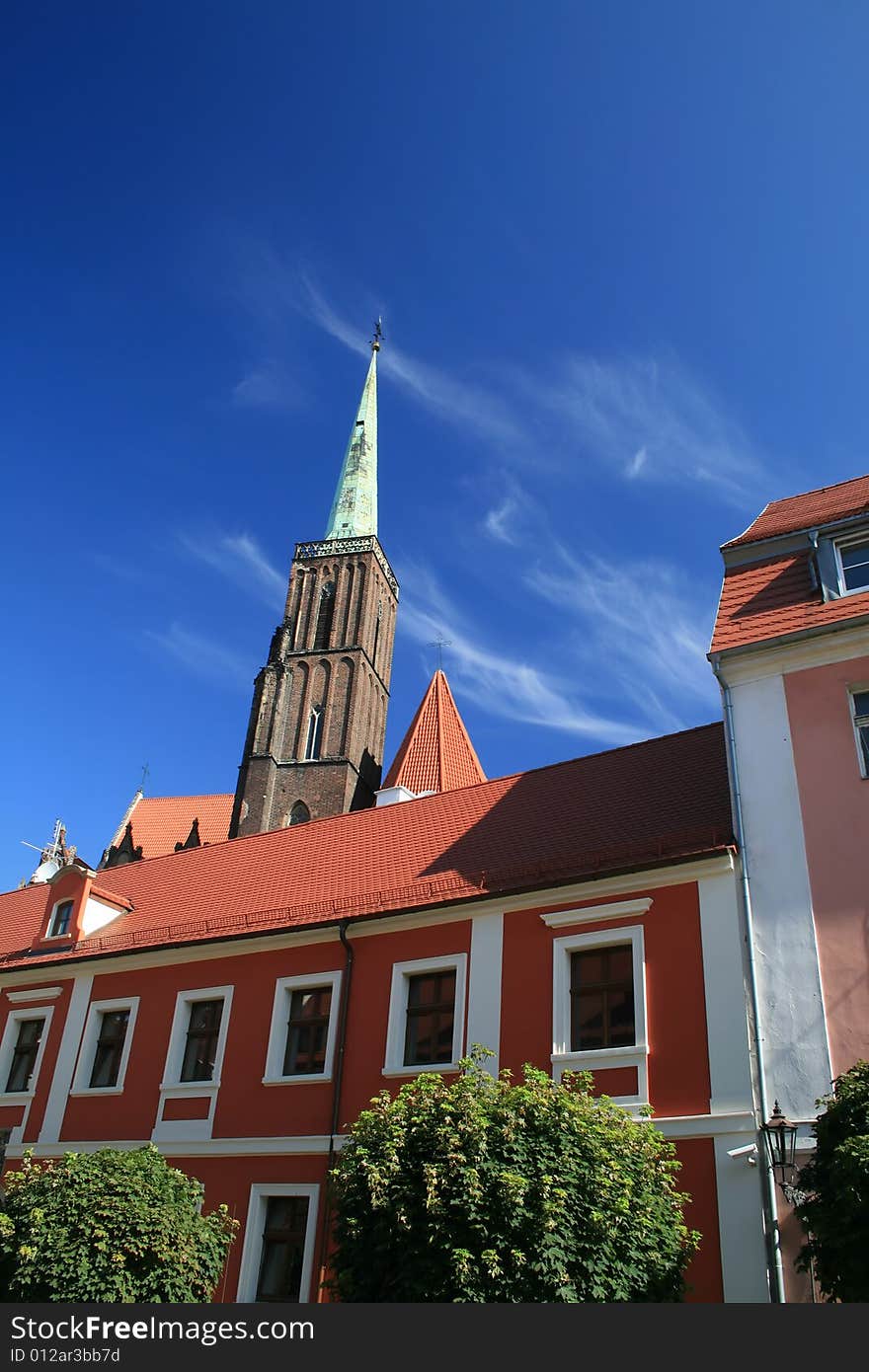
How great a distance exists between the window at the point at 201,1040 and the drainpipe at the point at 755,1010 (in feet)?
29.4

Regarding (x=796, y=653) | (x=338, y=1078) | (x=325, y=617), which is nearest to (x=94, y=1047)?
(x=338, y=1078)

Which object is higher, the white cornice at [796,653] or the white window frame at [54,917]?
the white cornice at [796,653]

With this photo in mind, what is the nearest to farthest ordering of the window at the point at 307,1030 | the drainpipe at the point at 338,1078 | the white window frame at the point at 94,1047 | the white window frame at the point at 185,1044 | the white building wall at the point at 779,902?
the white building wall at the point at 779,902 < the drainpipe at the point at 338,1078 < the window at the point at 307,1030 < the white window frame at the point at 185,1044 < the white window frame at the point at 94,1047

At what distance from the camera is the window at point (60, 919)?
22.0 metres

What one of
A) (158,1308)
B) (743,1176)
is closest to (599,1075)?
(743,1176)

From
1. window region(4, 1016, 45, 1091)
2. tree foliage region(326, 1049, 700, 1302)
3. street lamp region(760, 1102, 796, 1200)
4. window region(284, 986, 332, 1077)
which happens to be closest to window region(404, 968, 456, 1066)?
window region(284, 986, 332, 1077)

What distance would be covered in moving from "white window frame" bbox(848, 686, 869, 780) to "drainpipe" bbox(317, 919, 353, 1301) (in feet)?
26.3

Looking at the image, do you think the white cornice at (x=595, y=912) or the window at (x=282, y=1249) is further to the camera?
the window at (x=282, y=1249)

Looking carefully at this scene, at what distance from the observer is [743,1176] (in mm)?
11664

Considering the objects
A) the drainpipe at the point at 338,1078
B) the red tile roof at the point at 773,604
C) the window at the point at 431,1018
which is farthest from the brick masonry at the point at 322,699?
the red tile roof at the point at 773,604

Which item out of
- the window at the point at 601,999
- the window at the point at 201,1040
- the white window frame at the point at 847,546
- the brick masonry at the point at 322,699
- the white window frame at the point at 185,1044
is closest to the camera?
the window at the point at 601,999

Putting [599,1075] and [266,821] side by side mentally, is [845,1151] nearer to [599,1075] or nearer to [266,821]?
[599,1075]

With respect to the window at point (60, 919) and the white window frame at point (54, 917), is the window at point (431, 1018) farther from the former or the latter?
the window at point (60, 919)

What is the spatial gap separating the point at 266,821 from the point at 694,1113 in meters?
35.9
